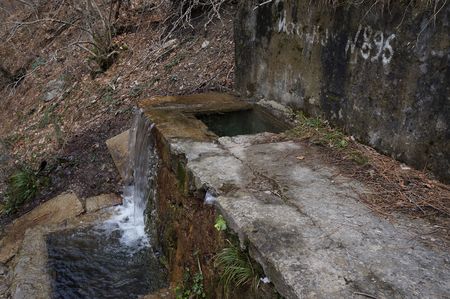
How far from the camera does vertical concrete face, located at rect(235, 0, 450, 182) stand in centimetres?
294

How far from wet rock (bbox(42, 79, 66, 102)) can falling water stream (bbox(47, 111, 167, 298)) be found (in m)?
4.21

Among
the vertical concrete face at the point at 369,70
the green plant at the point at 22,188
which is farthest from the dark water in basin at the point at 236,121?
the green plant at the point at 22,188

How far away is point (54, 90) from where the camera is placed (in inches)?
361

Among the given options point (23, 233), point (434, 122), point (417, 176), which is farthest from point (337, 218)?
point (23, 233)

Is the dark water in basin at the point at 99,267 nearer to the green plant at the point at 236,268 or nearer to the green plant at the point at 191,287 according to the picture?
the green plant at the point at 191,287

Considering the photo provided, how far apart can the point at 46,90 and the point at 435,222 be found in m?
8.98

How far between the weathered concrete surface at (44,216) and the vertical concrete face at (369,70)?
10.5 feet

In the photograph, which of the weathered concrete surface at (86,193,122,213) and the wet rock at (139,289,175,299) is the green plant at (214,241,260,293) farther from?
the weathered concrete surface at (86,193,122,213)

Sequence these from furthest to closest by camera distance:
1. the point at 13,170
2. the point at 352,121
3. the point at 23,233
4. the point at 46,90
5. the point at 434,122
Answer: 1. the point at 46,90
2. the point at 13,170
3. the point at 23,233
4. the point at 352,121
5. the point at 434,122

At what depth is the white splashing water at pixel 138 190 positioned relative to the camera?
4756 mm

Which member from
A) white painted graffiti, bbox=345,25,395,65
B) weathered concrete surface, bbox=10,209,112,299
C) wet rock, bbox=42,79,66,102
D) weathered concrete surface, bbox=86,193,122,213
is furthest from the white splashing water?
wet rock, bbox=42,79,66,102

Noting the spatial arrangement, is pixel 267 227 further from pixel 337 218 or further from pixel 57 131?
pixel 57 131

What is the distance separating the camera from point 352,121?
148 inches

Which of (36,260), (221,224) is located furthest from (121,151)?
(221,224)
